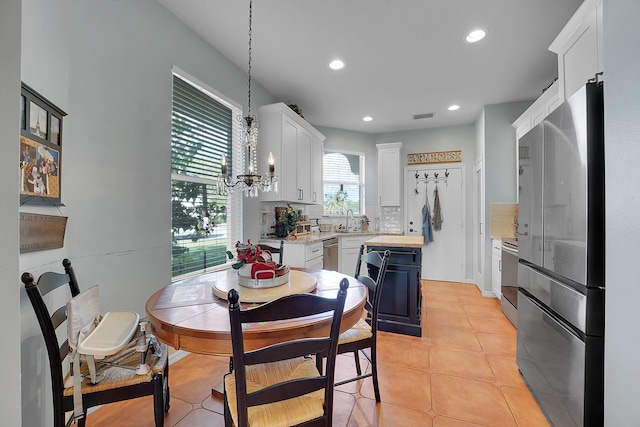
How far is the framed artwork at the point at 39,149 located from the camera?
4.12ft

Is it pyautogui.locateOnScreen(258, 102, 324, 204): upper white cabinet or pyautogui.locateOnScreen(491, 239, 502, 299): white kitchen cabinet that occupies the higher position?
pyautogui.locateOnScreen(258, 102, 324, 204): upper white cabinet

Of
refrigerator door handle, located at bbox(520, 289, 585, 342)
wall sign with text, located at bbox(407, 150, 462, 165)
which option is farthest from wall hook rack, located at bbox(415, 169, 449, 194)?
refrigerator door handle, located at bbox(520, 289, 585, 342)

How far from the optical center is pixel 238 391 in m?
1.01

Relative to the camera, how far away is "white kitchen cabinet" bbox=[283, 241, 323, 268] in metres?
3.62

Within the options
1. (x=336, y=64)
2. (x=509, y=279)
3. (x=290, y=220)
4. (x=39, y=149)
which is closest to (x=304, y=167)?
(x=290, y=220)

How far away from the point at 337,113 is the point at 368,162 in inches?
55.6

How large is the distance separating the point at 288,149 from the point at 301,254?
4.54ft

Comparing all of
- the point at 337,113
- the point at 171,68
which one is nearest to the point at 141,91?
the point at 171,68

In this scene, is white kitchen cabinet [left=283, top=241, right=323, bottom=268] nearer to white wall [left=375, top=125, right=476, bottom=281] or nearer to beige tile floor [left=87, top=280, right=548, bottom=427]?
beige tile floor [left=87, top=280, right=548, bottom=427]

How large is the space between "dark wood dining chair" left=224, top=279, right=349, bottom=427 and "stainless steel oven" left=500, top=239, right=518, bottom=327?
2.85m

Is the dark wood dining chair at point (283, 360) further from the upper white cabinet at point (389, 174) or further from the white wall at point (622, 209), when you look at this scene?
the upper white cabinet at point (389, 174)

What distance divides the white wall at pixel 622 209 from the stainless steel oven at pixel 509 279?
2181 mm

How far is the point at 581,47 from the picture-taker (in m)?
1.93

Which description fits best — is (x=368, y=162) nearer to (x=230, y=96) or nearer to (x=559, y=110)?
(x=230, y=96)
